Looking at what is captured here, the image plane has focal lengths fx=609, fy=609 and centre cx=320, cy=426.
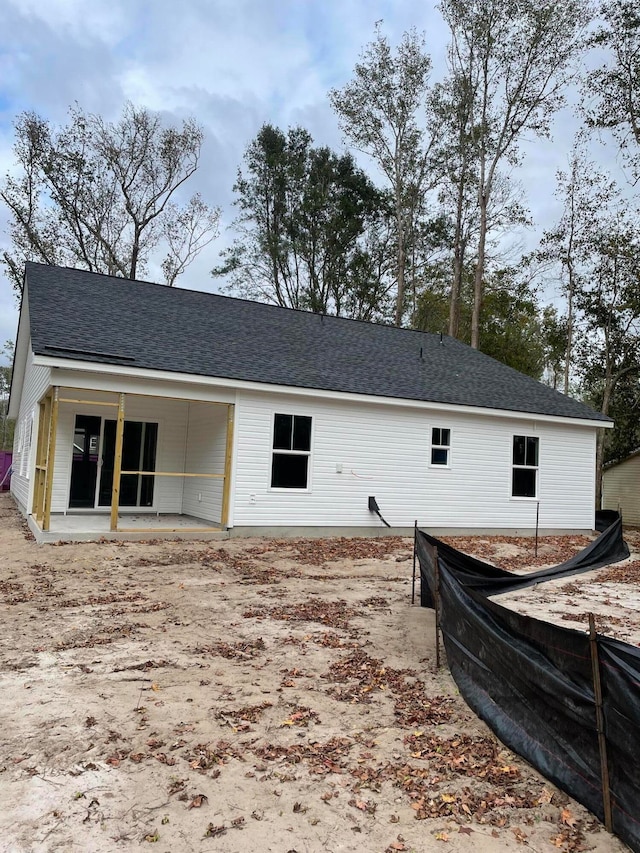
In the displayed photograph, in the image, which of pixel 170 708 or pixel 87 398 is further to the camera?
pixel 87 398

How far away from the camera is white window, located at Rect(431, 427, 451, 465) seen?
45.1 feet

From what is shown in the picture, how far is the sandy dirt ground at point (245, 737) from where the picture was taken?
9.50ft

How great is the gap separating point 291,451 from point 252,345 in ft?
8.87

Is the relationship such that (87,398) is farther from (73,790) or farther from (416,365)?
(73,790)

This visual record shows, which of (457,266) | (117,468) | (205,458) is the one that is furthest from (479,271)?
(117,468)

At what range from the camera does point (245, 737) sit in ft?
12.4

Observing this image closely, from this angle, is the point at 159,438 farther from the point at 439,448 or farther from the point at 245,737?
the point at 245,737

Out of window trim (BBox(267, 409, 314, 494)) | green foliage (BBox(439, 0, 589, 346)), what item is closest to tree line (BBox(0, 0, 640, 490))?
green foliage (BBox(439, 0, 589, 346))

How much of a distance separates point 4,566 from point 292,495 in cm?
538

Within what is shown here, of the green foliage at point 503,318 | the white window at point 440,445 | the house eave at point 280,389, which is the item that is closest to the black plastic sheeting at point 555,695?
the house eave at point 280,389

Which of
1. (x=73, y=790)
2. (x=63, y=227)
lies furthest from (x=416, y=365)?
(x=63, y=227)

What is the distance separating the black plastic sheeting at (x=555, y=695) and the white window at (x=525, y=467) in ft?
34.4

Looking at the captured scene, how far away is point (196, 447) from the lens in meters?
13.5

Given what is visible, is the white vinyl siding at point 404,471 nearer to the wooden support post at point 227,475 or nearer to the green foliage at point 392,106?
the wooden support post at point 227,475
